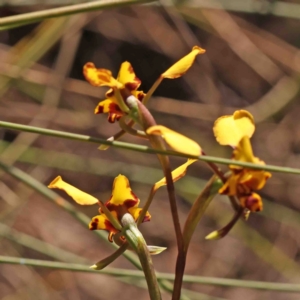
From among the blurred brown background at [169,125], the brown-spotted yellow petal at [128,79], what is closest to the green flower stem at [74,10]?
the brown-spotted yellow petal at [128,79]

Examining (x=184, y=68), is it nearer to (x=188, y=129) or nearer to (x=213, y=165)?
(x=213, y=165)

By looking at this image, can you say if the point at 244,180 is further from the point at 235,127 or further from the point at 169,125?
the point at 169,125

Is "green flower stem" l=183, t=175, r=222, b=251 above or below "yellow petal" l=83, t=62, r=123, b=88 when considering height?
below

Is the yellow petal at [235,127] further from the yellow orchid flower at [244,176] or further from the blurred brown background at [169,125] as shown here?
the blurred brown background at [169,125]

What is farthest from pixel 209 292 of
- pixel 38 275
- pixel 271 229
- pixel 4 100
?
pixel 4 100

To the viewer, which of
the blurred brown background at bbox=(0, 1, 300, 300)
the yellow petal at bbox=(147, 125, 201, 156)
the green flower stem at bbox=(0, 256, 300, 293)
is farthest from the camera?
the blurred brown background at bbox=(0, 1, 300, 300)

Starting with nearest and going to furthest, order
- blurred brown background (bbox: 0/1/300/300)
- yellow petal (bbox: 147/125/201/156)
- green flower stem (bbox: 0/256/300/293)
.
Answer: yellow petal (bbox: 147/125/201/156), green flower stem (bbox: 0/256/300/293), blurred brown background (bbox: 0/1/300/300)

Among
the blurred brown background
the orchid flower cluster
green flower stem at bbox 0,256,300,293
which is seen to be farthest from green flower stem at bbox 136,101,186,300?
the blurred brown background

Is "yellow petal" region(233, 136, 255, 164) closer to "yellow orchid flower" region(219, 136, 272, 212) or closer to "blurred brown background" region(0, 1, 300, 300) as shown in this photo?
"yellow orchid flower" region(219, 136, 272, 212)

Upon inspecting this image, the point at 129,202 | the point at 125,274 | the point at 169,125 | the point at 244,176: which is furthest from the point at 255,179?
the point at 169,125
